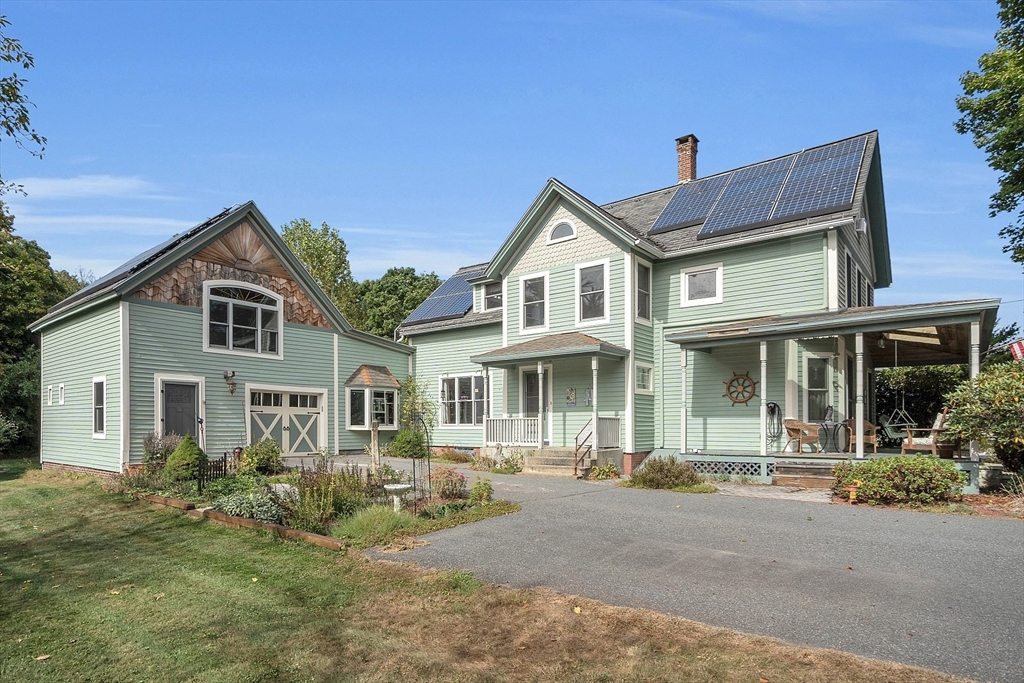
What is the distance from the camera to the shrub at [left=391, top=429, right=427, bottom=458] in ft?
70.1

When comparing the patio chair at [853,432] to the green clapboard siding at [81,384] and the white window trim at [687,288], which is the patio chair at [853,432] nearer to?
the white window trim at [687,288]

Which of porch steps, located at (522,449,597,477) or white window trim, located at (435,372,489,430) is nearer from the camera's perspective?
porch steps, located at (522,449,597,477)

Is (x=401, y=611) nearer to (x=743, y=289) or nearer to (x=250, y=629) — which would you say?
(x=250, y=629)

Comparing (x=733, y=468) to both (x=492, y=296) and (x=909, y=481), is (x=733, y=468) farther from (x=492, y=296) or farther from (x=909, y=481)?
(x=492, y=296)

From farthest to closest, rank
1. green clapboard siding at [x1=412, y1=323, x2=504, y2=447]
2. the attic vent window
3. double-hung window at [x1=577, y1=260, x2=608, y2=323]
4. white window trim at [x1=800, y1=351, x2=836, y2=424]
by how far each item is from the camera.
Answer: green clapboard siding at [x1=412, y1=323, x2=504, y2=447] < the attic vent window < double-hung window at [x1=577, y1=260, x2=608, y2=323] < white window trim at [x1=800, y1=351, x2=836, y2=424]

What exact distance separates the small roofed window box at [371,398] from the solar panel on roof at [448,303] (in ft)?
9.26

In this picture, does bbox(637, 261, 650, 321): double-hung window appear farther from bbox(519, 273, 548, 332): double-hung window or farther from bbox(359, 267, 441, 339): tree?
bbox(359, 267, 441, 339): tree

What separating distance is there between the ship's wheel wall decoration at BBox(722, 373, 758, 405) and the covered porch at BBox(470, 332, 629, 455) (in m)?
2.78

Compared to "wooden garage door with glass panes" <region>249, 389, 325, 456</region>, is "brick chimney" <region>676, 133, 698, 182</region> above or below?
above

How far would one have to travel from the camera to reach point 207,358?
59.8 ft

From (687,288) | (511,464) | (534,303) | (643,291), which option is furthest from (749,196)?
(511,464)

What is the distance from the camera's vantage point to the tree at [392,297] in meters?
48.0

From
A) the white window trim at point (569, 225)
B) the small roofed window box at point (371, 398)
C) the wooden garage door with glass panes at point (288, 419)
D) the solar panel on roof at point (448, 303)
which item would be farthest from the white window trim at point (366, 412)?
the white window trim at point (569, 225)

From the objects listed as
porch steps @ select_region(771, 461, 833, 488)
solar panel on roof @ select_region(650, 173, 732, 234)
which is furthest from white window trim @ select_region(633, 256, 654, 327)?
porch steps @ select_region(771, 461, 833, 488)
